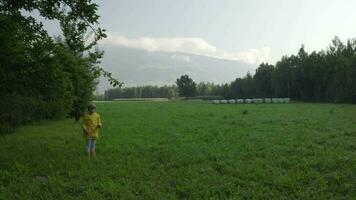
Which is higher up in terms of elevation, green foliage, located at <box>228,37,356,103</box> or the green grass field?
green foliage, located at <box>228,37,356,103</box>

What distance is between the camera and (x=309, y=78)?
85062 mm

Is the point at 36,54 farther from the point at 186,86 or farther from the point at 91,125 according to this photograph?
the point at 186,86

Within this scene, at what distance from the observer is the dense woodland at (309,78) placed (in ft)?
238

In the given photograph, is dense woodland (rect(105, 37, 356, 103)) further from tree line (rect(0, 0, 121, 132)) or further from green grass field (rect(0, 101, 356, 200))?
tree line (rect(0, 0, 121, 132))

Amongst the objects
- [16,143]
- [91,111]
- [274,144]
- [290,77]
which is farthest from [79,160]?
[290,77]

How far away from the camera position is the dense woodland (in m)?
72.6

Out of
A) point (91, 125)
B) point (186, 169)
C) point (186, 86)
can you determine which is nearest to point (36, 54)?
point (91, 125)

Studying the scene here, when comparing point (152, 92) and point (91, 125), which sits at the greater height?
point (152, 92)

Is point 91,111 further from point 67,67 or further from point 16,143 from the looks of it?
point 16,143

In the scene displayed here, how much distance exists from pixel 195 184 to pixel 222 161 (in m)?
2.60

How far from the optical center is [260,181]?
8.72 meters

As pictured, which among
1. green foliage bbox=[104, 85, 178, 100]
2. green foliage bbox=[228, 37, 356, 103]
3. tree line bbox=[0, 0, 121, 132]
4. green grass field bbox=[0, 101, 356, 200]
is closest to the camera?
green grass field bbox=[0, 101, 356, 200]

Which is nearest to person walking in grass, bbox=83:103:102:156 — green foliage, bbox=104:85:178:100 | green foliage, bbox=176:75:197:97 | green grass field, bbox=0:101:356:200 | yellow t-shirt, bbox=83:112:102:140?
yellow t-shirt, bbox=83:112:102:140

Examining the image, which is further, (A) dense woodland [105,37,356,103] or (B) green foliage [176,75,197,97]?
(B) green foliage [176,75,197,97]
